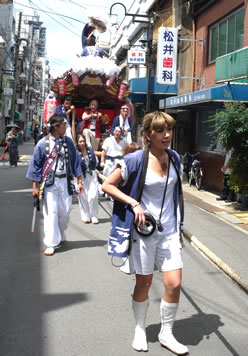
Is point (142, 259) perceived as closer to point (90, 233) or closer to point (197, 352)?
point (197, 352)

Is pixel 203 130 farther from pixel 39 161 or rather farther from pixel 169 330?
pixel 169 330

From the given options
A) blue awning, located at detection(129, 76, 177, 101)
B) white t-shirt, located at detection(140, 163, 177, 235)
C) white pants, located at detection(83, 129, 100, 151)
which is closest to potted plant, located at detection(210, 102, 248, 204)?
white pants, located at detection(83, 129, 100, 151)

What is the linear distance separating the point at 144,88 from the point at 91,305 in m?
16.8

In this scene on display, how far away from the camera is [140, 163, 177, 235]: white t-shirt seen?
Answer: 325 centimetres

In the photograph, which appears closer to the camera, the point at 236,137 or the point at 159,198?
the point at 159,198

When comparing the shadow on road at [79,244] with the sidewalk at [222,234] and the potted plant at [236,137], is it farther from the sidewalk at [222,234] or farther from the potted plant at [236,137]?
the potted plant at [236,137]

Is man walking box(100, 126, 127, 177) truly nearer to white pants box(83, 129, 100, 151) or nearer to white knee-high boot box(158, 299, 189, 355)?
white pants box(83, 129, 100, 151)

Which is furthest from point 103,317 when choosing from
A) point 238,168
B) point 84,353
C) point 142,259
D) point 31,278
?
point 238,168

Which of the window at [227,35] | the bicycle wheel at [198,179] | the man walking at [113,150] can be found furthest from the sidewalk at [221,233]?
the window at [227,35]

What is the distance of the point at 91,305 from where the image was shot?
13.7ft

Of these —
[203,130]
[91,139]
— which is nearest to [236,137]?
[91,139]

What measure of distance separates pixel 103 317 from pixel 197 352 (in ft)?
3.25

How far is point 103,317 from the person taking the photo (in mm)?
3889

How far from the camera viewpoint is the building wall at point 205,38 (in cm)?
1391
